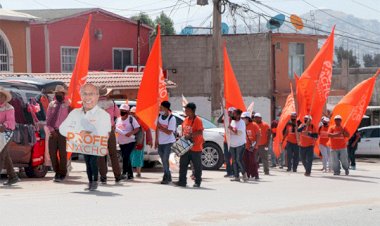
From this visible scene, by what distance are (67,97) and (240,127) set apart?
3749mm

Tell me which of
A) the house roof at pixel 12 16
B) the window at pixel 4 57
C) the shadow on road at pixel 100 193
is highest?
the house roof at pixel 12 16

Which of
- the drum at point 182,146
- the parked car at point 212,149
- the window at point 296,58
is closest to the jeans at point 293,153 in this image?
the parked car at point 212,149

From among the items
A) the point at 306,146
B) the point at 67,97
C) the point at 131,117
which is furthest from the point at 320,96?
the point at 67,97

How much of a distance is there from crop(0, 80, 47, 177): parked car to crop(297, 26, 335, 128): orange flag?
24.6 feet

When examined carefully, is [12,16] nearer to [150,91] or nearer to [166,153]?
[150,91]

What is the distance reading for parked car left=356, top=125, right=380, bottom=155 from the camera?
35.7 meters

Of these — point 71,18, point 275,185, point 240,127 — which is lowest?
point 275,185

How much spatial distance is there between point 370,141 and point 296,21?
26.2 feet

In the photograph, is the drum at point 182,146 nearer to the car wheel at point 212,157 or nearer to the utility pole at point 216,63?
the car wheel at point 212,157

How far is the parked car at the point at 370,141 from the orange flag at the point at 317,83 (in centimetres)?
1354

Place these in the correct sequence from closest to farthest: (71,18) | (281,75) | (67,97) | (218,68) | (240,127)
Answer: (67,97) → (240,127) → (218,68) → (71,18) → (281,75)

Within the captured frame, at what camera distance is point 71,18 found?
120ft

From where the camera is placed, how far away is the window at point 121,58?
38.9m

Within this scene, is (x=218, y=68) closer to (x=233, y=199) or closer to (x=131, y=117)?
(x=131, y=117)
